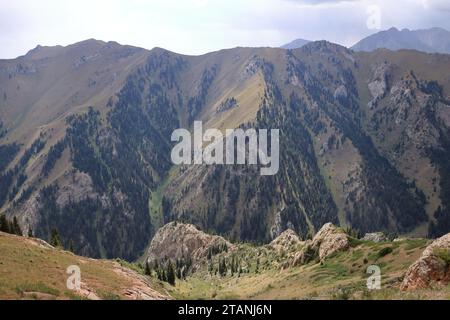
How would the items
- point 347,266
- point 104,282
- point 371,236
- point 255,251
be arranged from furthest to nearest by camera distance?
point 371,236 < point 255,251 < point 347,266 < point 104,282

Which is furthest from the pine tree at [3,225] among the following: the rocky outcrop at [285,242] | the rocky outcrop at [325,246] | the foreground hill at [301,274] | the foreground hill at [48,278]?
the rocky outcrop at [285,242]

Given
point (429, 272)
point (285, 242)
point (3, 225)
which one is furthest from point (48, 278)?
point (285, 242)

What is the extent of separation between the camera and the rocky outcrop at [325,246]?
8241cm

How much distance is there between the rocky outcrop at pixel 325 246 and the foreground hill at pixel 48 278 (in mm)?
42350

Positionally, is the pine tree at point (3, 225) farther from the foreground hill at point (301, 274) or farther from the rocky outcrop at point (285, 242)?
the rocky outcrop at point (285, 242)

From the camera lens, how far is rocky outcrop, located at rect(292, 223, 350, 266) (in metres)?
82.4

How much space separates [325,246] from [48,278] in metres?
58.2

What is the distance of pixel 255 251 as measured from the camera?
151250mm

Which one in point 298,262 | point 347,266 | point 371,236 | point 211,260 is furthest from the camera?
point 371,236

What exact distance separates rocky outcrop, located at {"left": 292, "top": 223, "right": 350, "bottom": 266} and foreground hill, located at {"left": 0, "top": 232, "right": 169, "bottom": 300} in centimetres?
4235
